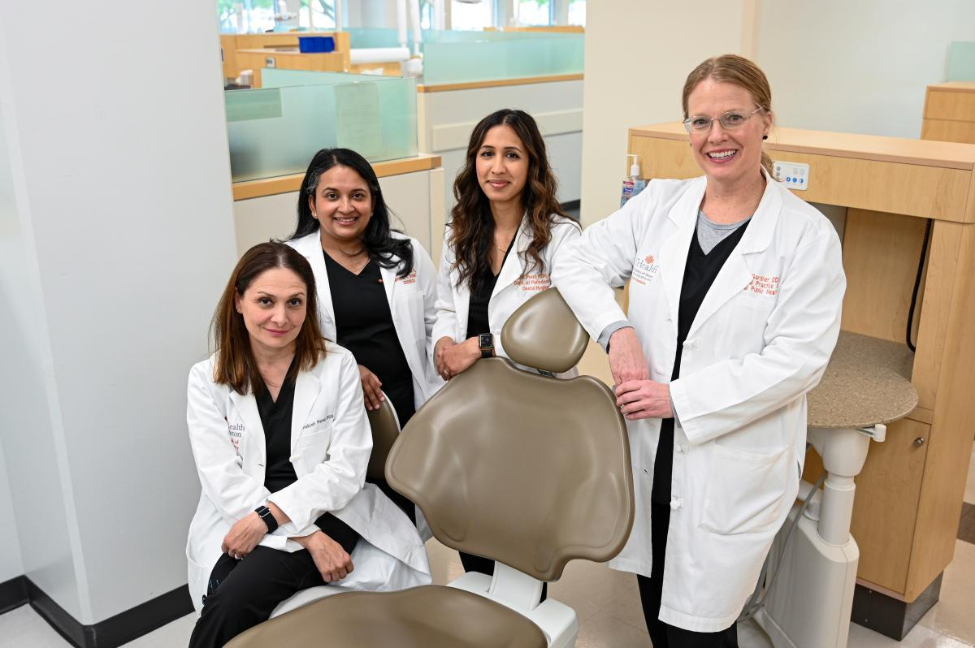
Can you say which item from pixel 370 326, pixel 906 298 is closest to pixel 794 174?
pixel 906 298

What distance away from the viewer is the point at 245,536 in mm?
1546

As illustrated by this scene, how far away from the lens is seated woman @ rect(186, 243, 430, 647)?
5.16 feet

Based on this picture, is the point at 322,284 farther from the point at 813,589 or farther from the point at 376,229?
the point at 813,589

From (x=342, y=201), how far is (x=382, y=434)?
465 millimetres

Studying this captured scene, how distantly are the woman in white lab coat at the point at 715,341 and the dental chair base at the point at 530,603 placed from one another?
173 millimetres

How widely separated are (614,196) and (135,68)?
69.2 inches

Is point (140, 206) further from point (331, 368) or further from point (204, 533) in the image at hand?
point (204, 533)

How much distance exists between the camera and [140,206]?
1.89 m

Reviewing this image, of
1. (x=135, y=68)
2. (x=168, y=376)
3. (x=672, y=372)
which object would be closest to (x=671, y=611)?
(x=672, y=372)

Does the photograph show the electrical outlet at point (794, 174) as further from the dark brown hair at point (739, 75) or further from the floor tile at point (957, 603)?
the floor tile at point (957, 603)

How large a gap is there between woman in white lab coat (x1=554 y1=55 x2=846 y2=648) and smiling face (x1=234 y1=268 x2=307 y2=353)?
1.56 feet

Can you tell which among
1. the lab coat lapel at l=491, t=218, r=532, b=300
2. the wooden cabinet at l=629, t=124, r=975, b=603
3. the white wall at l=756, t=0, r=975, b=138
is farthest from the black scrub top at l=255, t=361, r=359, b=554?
the white wall at l=756, t=0, r=975, b=138

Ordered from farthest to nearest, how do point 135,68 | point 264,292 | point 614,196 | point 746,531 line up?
point 614,196 < point 135,68 < point 264,292 < point 746,531

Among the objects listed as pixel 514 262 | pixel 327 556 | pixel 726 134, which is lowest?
pixel 327 556
